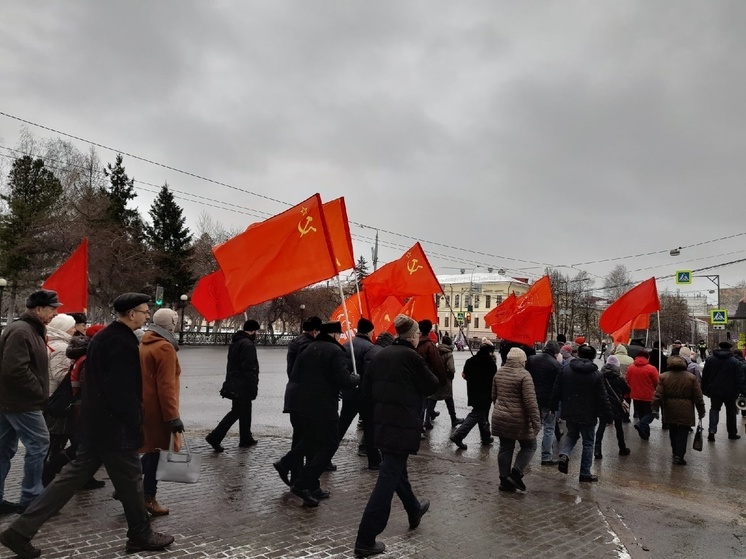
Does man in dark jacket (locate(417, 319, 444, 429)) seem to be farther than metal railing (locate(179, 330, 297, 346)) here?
No

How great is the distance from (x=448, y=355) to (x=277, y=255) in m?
5.16

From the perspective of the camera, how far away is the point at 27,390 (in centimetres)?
496

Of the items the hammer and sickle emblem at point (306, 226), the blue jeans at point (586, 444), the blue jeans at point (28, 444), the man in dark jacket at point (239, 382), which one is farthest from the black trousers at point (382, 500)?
the man in dark jacket at point (239, 382)

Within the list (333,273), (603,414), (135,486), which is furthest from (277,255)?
(603,414)

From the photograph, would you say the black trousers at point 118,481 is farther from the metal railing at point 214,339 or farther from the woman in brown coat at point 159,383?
the metal railing at point 214,339

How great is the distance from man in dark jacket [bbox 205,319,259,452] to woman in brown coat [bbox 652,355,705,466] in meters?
5.97

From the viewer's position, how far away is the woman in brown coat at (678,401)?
8727mm

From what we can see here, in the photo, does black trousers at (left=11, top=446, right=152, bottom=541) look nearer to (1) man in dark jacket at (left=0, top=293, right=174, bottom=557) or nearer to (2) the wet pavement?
(1) man in dark jacket at (left=0, top=293, right=174, bottom=557)

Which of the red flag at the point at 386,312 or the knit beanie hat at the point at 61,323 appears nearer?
the knit beanie hat at the point at 61,323

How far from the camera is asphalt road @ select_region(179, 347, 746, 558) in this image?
5.46m

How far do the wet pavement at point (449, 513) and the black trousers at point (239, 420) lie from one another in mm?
237

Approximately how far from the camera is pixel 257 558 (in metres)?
4.45

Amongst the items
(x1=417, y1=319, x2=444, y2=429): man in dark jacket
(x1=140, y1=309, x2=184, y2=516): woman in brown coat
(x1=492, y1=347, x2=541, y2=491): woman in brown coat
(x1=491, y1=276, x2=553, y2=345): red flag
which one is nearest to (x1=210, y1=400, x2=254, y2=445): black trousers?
(x1=417, y1=319, x2=444, y2=429): man in dark jacket

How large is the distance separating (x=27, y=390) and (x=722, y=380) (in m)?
11.0
